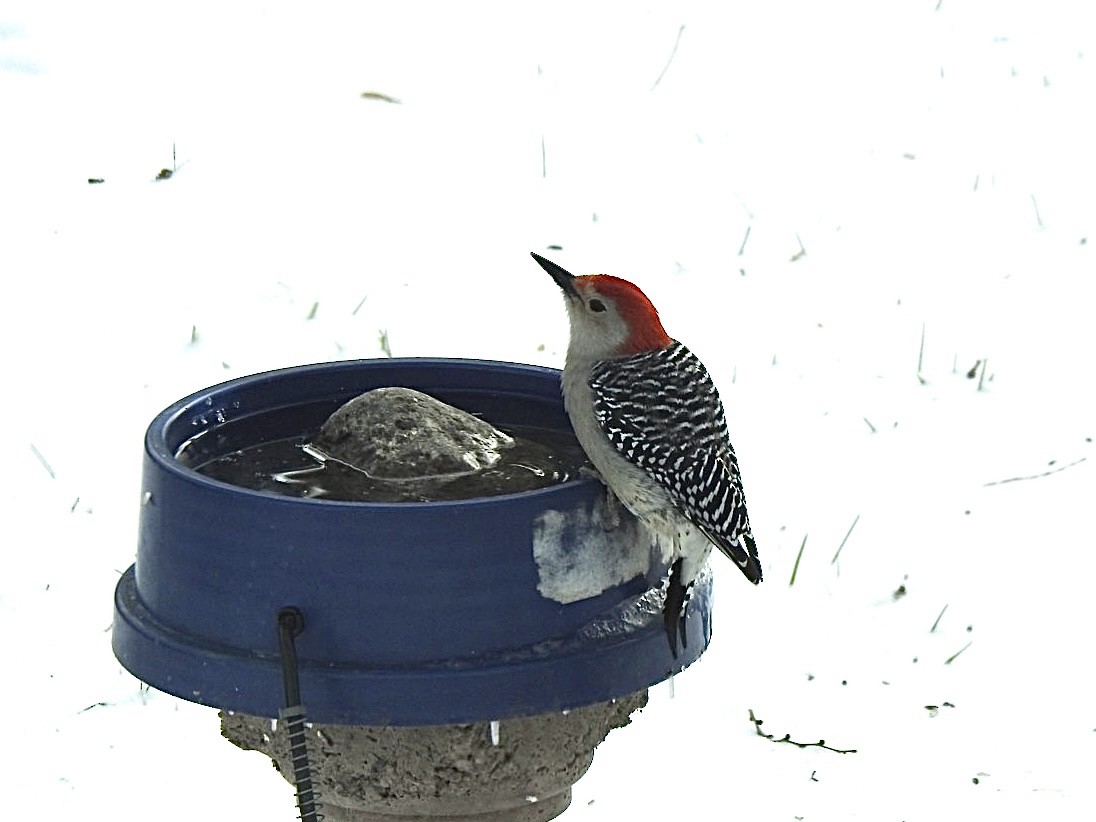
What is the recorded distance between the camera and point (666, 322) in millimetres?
5926

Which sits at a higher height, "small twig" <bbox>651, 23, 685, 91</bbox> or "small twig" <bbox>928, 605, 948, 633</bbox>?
"small twig" <bbox>651, 23, 685, 91</bbox>

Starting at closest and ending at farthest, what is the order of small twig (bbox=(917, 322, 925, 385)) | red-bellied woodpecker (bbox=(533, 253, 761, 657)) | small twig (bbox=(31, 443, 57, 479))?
red-bellied woodpecker (bbox=(533, 253, 761, 657)) → small twig (bbox=(31, 443, 57, 479)) → small twig (bbox=(917, 322, 925, 385))

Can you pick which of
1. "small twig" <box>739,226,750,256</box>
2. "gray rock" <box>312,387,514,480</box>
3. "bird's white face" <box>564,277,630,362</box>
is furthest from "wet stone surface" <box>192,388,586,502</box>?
"small twig" <box>739,226,750,256</box>

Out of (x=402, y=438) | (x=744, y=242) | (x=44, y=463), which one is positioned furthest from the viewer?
(x=744, y=242)

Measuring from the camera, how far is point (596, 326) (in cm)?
404

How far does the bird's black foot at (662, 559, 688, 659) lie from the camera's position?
3.53m

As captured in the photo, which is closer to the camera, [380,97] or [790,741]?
[790,741]

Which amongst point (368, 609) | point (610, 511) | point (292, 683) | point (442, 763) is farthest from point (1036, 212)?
point (292, 683)

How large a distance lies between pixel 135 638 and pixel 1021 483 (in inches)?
116

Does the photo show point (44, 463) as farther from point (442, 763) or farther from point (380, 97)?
point (442, 763)

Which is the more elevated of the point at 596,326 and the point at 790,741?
the point at 596,326

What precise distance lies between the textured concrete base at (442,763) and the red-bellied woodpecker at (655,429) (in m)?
0.34

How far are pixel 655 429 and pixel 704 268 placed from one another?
98.6 inches

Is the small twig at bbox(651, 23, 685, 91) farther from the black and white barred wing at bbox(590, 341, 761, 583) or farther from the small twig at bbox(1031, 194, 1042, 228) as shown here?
the black and white barred wing at bbox(590, 341, 761, 583)
